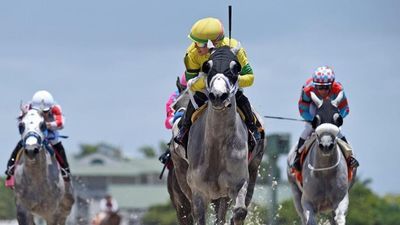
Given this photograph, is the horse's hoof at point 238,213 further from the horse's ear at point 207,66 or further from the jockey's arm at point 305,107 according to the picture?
the jockey's arm at point 305,107

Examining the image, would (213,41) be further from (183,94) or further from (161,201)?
(161,201)

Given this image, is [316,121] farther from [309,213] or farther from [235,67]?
[235,67]

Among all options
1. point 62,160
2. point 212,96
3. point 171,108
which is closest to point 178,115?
point 171,108

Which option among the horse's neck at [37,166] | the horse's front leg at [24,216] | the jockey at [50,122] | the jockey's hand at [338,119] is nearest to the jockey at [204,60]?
the jockey's hand at [338,119]

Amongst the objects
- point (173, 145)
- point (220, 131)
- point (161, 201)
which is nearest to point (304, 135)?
point (173, 145)

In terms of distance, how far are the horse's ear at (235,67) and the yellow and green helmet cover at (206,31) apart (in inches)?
53.2

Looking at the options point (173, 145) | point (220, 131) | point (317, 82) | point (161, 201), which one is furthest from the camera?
point (161, 201)

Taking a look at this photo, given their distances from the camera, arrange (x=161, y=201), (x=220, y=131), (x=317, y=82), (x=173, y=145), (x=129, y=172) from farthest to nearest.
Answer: (x=129, y=172)
(x=161, y=201)
(x=317, y=82)
(x=173, y=145)
(x=220, y=131)

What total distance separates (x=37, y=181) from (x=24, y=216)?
0.67 meters

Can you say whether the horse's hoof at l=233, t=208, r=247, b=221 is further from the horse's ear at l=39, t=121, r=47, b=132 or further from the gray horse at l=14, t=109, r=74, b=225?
the horse's ear at l=39, t=121, r=47, b=132

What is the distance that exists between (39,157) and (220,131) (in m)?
6.21

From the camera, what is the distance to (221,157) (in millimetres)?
23344

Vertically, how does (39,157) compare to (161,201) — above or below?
above

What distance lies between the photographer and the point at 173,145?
25562 mm
